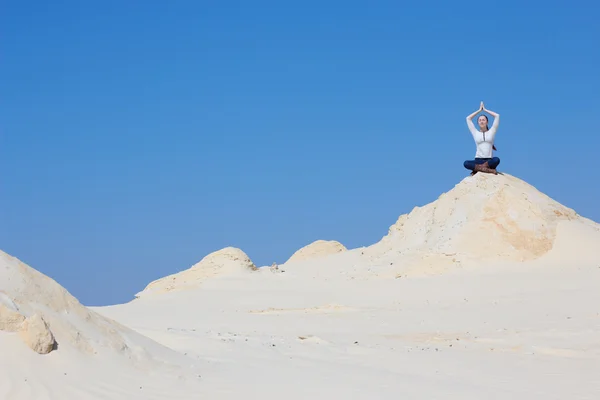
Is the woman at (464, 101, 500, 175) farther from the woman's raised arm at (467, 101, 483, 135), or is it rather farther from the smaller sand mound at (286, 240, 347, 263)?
the smaller sand mound at (286, 240, 347, 263)

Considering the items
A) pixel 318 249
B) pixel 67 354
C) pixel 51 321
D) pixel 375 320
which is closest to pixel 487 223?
pixel 375 320

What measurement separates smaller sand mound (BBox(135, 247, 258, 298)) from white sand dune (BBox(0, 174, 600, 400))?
3.2 inches

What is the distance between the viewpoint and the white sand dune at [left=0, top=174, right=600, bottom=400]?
9156 millimetres

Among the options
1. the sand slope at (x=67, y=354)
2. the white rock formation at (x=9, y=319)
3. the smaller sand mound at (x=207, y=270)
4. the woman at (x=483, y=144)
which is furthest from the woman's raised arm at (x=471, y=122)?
the white rock formation at (x=9, y=319)

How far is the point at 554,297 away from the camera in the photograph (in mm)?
18281

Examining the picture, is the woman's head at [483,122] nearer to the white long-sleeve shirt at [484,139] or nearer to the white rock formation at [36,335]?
the white long-sleeve shirt at [484,139]

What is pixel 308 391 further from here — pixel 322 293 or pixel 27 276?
pixel 322 293

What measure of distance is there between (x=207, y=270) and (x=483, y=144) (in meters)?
10.1

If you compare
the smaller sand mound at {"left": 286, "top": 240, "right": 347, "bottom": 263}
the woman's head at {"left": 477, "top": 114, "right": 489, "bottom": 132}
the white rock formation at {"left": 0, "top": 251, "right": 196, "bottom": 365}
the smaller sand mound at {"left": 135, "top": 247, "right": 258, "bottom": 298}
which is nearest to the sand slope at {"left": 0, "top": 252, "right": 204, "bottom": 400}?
the white rock formation at {"left": 0, "top": 251, "right": 196, "bottom": 365}

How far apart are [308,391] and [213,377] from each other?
124 centimetres

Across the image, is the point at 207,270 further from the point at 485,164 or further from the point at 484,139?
the point at 484,139

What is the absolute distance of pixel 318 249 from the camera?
3384cm

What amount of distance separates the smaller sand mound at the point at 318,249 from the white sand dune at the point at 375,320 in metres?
4.77

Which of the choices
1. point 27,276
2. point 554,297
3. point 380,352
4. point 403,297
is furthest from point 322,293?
point 27,276
